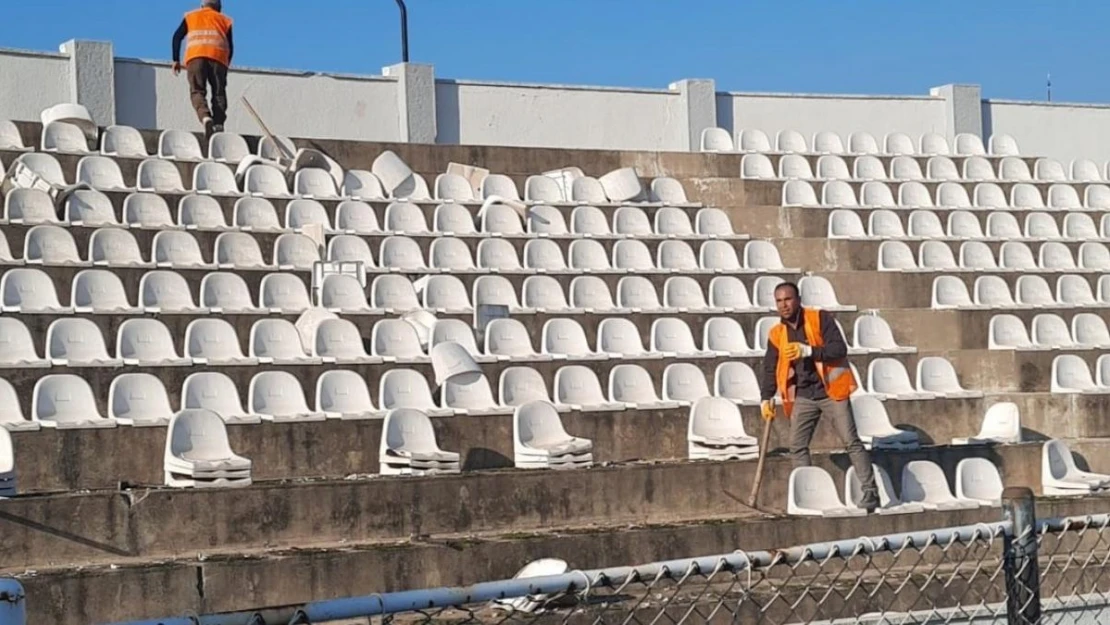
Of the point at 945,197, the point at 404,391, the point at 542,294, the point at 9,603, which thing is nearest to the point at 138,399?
the point at 404,391

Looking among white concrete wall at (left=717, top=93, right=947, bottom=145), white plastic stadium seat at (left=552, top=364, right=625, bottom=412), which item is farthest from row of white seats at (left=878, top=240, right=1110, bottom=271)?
white plastic stadium seat at (left=552, top=364, right=625, bottom=412)

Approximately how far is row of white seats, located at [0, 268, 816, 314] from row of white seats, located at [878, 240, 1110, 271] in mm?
1441

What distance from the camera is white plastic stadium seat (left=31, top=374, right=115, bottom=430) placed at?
9906 millimetres

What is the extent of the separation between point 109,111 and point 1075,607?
1264cm

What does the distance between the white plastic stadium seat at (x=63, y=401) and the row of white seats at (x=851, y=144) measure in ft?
34.8

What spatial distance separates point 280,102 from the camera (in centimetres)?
1806

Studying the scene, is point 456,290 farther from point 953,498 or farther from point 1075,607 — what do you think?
point 1075,607

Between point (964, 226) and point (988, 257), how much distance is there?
0.85 meters

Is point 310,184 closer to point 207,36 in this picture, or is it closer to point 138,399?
point 207,36

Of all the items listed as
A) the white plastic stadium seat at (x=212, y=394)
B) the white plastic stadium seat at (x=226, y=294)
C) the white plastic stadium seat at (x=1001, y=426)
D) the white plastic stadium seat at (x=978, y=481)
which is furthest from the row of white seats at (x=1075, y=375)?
the white plastic stadium seat at (x=212, y=394)

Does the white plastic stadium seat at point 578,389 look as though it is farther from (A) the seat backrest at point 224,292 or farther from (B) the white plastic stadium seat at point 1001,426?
(B) the white plastic stadium seat at point 1001,426

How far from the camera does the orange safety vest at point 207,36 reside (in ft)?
52.0

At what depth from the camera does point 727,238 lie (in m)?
16.6

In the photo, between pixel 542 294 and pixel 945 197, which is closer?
pixel 542 294
